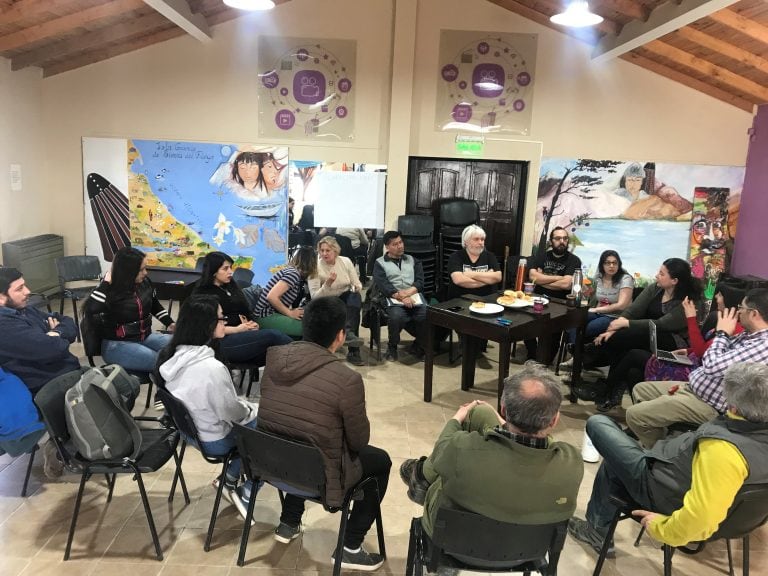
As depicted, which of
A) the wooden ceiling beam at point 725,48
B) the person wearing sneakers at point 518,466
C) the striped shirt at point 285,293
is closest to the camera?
the person wearing sneakers at point 518,466

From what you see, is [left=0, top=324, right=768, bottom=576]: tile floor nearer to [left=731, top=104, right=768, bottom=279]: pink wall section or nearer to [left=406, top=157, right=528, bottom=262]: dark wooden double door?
[left=406, top=157, right=528, bottom=262]: dark wooden double door

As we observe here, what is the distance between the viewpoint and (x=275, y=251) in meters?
6.71

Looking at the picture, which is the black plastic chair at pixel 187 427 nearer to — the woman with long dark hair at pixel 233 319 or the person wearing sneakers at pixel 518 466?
the woman with long dark hair at pixel 233 319

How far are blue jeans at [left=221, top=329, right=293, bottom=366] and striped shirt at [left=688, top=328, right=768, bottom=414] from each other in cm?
228

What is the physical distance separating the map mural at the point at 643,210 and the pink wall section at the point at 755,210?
0.30 feet

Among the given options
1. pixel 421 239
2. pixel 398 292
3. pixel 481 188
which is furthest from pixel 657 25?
pixel 398 292

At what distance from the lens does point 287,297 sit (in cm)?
416

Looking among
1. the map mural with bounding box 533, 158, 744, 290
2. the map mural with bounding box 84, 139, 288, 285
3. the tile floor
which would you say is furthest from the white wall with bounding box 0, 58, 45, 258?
the map mural with bounding box 533, 158, 744, 290

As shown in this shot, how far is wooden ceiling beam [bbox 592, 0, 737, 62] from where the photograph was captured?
14.1 feet

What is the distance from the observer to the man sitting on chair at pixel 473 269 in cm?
473

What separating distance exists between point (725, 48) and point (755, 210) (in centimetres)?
206

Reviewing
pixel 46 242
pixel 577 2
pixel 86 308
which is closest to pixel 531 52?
pixel 577 2

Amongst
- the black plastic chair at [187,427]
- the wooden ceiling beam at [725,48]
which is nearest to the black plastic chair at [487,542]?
the black plastic chair at [187,427]

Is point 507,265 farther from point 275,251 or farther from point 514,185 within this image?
point 275,251
